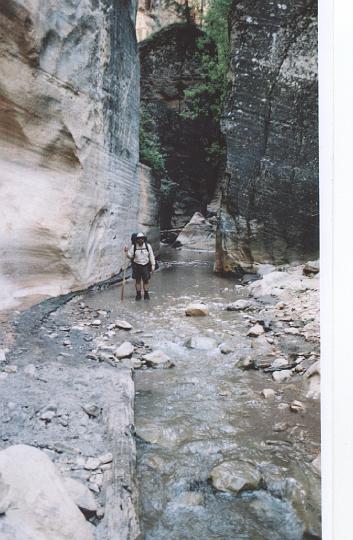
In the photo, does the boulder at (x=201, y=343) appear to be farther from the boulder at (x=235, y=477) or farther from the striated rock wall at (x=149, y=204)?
the striated rock wall at (x=149, y=204)

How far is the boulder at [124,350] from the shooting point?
3.71m

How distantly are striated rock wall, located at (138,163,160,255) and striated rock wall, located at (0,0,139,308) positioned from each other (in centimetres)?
257

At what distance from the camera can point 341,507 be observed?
2.50ft

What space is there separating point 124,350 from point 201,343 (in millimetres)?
821

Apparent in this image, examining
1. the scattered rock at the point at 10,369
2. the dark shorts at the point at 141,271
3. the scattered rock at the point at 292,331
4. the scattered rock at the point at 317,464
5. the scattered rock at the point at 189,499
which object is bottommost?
the scattered rock at the point at 189,499

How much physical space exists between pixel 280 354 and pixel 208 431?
5.02ft

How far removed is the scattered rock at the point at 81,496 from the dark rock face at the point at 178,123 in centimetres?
1651

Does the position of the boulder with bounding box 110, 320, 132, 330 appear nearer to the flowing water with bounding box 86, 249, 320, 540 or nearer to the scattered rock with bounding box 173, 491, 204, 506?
the flowing water with bounding box 86, 249, 320, 540

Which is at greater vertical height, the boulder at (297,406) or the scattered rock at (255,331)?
the scattered rock at (255,331)

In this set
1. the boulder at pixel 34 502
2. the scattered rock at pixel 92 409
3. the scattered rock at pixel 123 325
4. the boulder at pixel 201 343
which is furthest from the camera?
the scattered rock at pixel 123 325

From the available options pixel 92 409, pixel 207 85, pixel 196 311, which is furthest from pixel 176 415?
pixel 207 85

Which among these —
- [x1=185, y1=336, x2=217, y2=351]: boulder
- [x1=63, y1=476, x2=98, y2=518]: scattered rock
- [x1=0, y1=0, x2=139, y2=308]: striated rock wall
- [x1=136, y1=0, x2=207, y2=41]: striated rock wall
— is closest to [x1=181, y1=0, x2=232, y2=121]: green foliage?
[x1=136, y1=0, x2=207, y2=41]: striated rock wall

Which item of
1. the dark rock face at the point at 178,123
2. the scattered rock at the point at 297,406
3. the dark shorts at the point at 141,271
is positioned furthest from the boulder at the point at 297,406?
the dark rock face at the point at 178,123

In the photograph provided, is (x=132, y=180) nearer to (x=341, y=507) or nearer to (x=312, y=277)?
(x=312, y=277)
